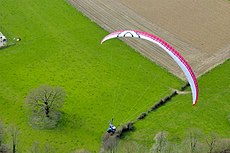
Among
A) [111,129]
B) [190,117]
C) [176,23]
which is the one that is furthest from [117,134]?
[176,23]

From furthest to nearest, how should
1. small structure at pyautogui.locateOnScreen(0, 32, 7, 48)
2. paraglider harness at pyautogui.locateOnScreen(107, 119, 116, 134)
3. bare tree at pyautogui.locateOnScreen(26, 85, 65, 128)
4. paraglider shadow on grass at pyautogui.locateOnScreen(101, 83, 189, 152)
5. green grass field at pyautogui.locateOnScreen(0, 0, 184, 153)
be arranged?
small structure at pyautogui.locateOnScreen(0, 32, 7, 48), green grass field at pyautogui.locateOnScreen(0, 0, 184, 153), bare tree at pyautogui.locateOnScreen(26, 85, 65, 128), paraglider harness at pyautogui.locateOnScreen(107, 119, 116, 134), paraglider shadow on grass at pyautogui.locateOnScreen(101, 83, 189, 152)

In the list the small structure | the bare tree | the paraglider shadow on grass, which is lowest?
the paraglider shadow on grass

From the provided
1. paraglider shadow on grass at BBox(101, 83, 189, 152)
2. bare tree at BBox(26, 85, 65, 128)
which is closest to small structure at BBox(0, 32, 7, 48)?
bare tree at BBox(26, 85, 65, 128)

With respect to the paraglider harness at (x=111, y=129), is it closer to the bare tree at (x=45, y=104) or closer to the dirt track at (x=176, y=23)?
the bare tree at (x=45, y=104)

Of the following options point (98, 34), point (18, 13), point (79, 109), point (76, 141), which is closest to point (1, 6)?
point (18, 13)

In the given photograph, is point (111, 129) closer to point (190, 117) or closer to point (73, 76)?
point (190, 117)

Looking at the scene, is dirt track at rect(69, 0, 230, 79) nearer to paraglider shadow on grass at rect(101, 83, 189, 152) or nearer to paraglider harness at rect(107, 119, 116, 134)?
paraglider shadow on grass at rect(101, 83, 189, 152)

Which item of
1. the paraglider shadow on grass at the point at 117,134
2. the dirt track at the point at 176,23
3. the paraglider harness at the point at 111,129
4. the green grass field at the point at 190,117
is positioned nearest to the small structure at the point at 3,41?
the dirt track at the point at 176,23
